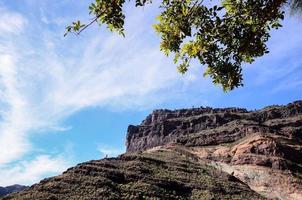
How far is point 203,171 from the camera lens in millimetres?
82000

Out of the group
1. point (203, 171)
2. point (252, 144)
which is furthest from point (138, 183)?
point (252, 144)

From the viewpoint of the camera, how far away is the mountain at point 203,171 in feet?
209

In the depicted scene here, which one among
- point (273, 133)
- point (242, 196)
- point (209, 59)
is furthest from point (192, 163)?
point (209, 59)

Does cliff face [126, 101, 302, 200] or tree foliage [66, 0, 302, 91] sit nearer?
tree foliage [66, 0, 302, 91]

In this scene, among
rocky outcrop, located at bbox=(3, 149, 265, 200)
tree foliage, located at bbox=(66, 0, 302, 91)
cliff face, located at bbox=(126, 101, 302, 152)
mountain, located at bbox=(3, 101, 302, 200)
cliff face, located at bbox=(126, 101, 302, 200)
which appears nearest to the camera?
tree foliage, located at bbox=(66, 0, 302, 91)

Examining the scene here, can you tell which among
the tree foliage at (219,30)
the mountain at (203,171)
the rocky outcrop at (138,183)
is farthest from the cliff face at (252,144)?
the tree foliage at (219,30)

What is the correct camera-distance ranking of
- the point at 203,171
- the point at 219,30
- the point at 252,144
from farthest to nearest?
the point at 252,144 < the point at 203,171 < the point at 219,30

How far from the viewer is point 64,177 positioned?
222 feet

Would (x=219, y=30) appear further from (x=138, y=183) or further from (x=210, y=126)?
(x=210, y=126)

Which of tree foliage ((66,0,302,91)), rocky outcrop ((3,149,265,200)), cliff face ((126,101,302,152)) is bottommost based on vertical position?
tree foliage ((66,0,302,91))

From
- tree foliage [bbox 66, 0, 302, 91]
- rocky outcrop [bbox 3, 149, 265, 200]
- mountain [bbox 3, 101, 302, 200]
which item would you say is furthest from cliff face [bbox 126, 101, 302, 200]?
tree foliage [bbox 66, 0, 302, 91]

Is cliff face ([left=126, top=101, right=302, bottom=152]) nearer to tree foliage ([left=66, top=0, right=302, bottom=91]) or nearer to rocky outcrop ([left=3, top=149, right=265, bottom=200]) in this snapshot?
rocky outcrop ([left=3, top=149, right=265, bottom=200])

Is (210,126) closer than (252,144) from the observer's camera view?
No

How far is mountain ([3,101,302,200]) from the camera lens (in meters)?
63.7
